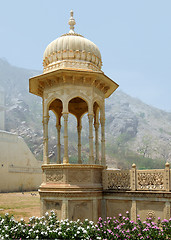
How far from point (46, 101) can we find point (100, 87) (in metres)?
2.29

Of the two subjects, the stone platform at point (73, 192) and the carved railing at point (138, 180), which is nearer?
the carved railing at point (138, 180)

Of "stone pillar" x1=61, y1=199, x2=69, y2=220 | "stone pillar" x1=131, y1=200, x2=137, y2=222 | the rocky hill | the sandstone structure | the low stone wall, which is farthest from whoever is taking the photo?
the rocky hill

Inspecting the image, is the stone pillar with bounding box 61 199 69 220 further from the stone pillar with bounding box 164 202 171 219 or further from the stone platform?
the stone pillar with bounding box 164 202 171 219

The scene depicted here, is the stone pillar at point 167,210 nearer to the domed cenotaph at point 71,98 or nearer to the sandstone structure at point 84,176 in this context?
the sandstone structure at point 84,176

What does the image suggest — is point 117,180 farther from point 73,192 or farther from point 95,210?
point 73,192

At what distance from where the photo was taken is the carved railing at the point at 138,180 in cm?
911

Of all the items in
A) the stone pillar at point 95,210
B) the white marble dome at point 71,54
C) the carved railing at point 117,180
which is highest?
the white marble dome at point 71,54

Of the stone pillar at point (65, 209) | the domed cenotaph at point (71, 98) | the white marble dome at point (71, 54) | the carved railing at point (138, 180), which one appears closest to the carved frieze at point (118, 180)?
the carved railing at point (138, 180)

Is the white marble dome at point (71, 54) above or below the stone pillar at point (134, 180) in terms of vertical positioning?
above

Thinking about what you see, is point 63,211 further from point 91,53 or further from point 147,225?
point 91,53

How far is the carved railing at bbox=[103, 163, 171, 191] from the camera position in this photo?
911 centimetres

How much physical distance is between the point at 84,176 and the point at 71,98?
2935 mm

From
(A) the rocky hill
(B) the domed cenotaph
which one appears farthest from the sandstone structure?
(A) the rocky hill

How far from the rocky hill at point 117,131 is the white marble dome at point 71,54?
167ft
